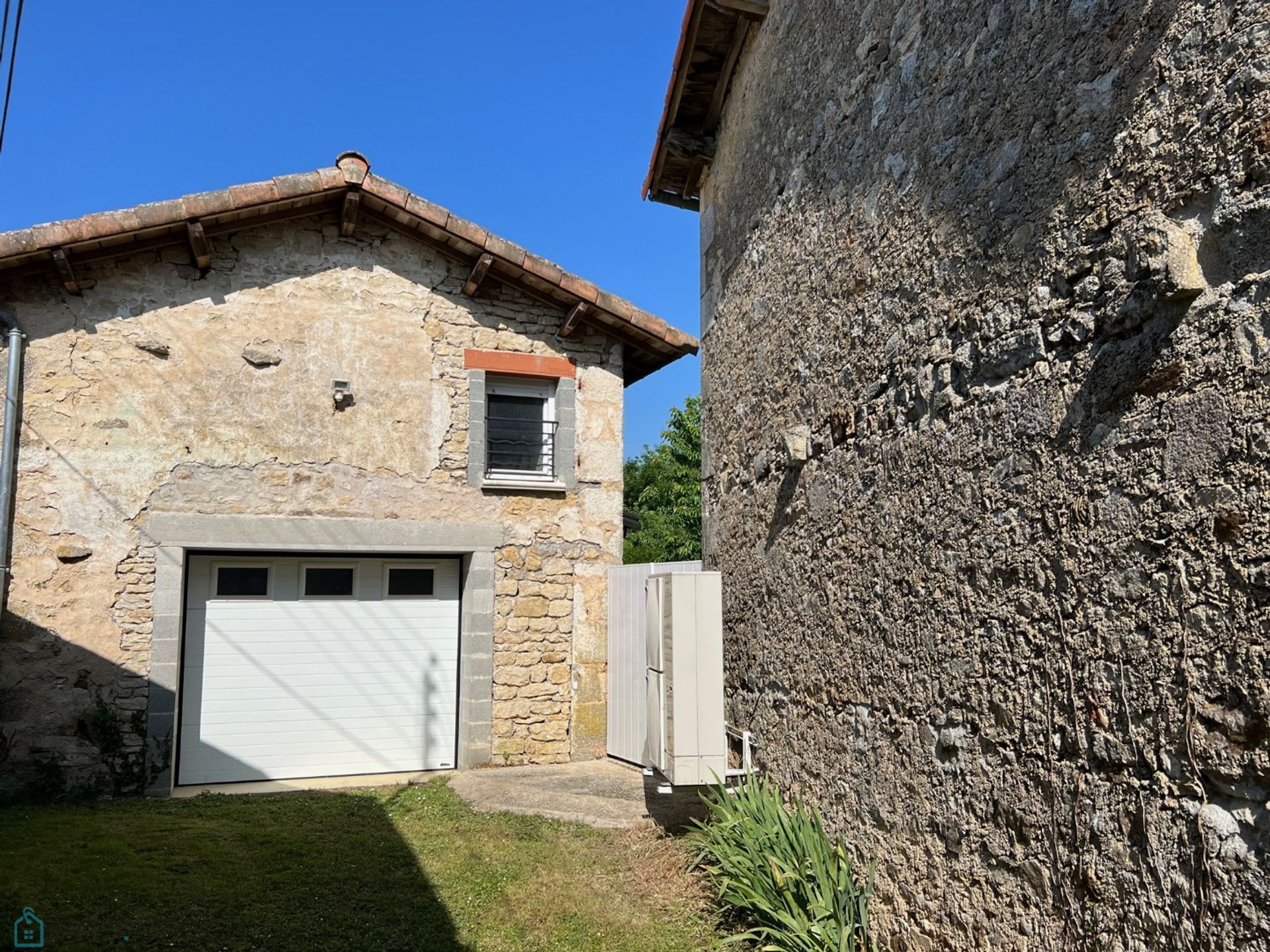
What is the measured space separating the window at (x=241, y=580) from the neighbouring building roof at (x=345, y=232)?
104 inches

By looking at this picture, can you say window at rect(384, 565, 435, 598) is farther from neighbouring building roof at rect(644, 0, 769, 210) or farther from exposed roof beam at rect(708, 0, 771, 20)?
exposed roof beam at rect(708, 0, 771, 20)

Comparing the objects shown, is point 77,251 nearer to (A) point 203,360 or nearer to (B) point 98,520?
(A) point 203,360

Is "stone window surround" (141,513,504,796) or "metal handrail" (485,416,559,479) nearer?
"stone window surround" (141,513,504,796)

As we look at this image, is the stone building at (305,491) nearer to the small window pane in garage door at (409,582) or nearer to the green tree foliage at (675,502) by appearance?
the small window pane in garage door at (409,582)

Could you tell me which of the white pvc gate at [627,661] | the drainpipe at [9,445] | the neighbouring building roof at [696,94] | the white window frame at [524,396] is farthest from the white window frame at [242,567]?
the neighbouring building roof at [696,94]

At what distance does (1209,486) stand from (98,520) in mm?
7757

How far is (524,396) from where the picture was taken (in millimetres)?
8852

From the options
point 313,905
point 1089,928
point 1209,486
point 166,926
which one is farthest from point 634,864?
point 1209,486

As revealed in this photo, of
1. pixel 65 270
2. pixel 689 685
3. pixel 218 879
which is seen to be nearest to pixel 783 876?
pixel 689 685

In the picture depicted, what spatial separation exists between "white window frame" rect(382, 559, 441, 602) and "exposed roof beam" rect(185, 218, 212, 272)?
307 centimetres

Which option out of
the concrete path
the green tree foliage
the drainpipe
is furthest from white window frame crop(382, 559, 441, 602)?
the green tree foliage

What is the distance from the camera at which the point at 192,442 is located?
298 inches

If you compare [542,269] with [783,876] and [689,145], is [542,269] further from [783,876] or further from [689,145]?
[783,876]

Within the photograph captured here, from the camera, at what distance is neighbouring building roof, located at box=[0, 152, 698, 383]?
23.2 feet
